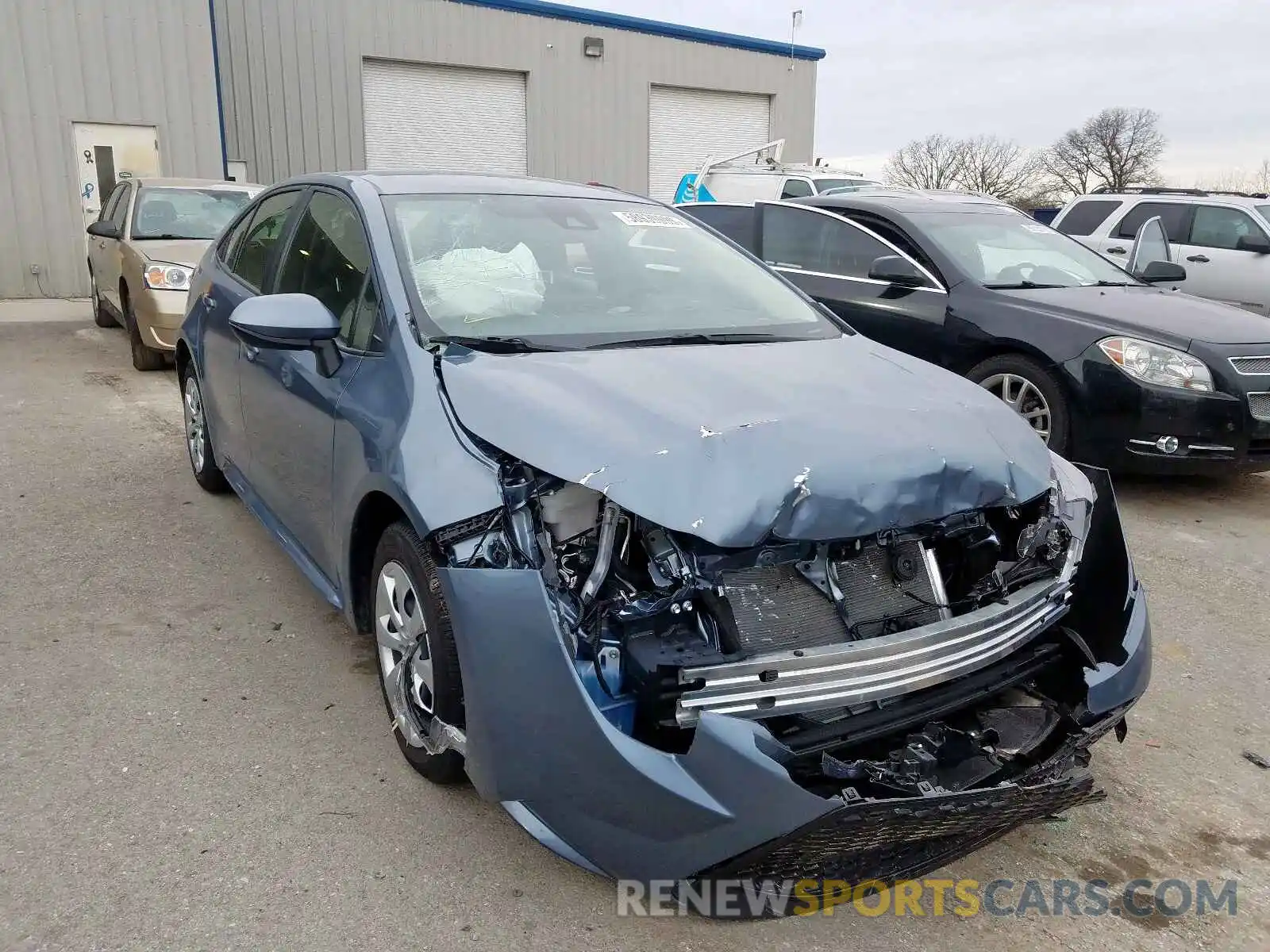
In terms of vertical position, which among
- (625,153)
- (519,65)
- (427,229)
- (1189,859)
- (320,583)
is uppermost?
(519,65)

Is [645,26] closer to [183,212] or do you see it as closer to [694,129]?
[694,129]

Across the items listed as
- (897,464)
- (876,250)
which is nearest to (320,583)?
(897,464)

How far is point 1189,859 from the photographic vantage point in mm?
2572

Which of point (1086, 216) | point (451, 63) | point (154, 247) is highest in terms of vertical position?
point (451, 63)

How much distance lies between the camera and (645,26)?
2047 centimetres

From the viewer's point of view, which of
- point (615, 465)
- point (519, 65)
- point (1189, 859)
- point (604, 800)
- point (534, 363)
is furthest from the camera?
point (519, 65)

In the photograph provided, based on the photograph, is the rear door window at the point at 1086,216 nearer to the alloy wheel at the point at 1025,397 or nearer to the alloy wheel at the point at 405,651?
the alloy wheel at the point at 1025,397

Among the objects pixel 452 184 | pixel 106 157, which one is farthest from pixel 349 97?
pixel 452 184

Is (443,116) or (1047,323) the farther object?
(443,116)

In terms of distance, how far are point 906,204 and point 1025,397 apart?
1958mm

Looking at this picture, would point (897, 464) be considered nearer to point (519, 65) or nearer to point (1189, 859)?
point (1189, 859)

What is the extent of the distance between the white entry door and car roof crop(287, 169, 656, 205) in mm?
12032

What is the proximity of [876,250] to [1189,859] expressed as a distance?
4.87m

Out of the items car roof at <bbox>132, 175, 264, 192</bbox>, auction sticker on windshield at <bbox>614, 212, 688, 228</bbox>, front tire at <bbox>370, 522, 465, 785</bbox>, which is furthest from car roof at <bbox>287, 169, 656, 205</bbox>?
car roof at <bbox>132, 175, 264, 192</bbox>
